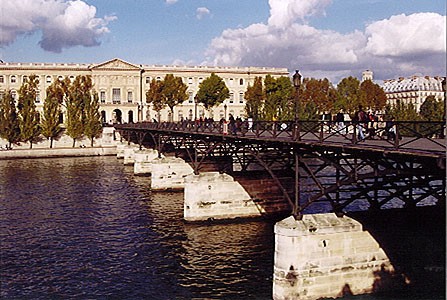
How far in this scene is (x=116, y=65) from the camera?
141250mm

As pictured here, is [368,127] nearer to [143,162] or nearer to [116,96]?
[143,162]

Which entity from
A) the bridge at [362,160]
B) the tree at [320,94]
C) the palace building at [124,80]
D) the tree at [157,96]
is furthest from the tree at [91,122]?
the bridge at [362,160]

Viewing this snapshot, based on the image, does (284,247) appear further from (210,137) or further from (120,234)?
(210,137)

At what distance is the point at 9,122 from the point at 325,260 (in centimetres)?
8293

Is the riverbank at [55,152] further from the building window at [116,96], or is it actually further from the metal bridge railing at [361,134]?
the metal bridge railing at [361,134]

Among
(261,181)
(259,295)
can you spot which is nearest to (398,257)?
(259,295)

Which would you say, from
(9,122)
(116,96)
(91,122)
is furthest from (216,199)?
(116,96)

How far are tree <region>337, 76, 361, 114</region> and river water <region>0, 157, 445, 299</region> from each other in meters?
66.7

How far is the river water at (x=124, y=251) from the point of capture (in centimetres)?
2341

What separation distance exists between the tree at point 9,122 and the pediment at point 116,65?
155 feet

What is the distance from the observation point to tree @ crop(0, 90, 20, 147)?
9212 cm

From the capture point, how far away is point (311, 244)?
69.1 ft

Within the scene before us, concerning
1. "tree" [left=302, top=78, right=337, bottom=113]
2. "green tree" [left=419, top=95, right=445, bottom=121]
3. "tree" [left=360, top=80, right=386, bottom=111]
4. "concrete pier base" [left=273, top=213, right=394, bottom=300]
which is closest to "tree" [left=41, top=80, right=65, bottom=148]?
"tree" [left=302, top=78, right=337, bottom=113]

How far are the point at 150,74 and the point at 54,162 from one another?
2739 inches
